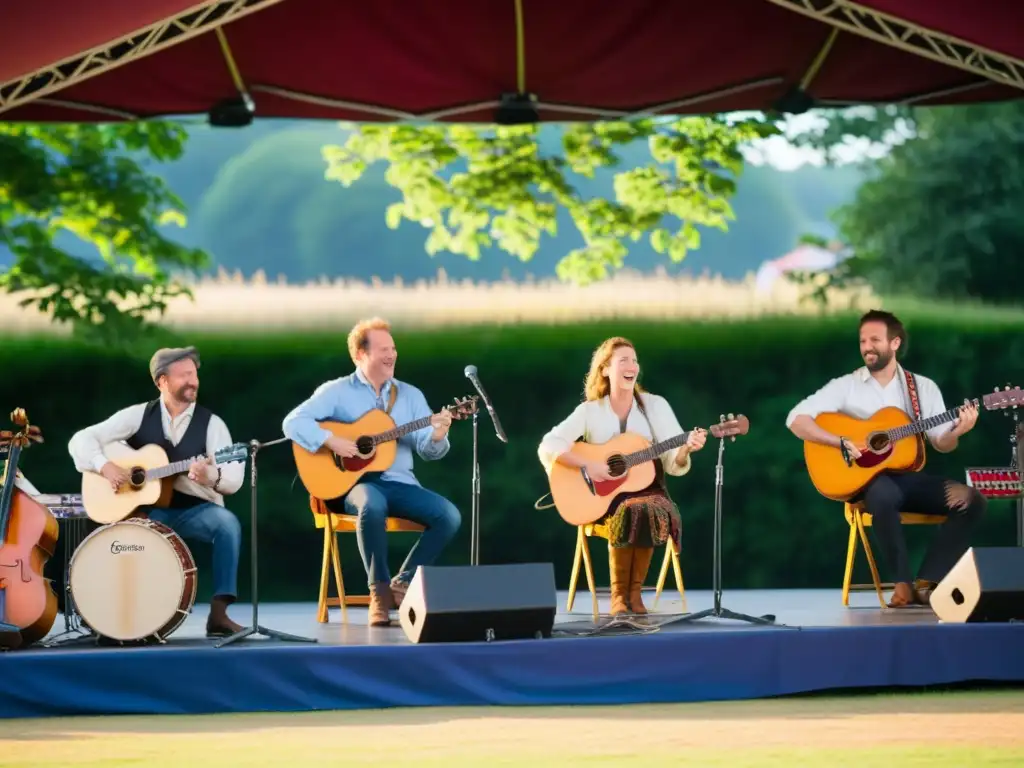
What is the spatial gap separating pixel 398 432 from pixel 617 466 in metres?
1.00

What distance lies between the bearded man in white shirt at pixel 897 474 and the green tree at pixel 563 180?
3.34 metres

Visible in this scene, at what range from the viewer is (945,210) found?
11820 mm

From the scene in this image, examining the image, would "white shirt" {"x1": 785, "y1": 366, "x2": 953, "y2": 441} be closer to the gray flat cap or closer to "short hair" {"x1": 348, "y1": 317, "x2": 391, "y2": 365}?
"short hair" {"x1": 348, "y1": 317, "x2": 391, "y2": 365}

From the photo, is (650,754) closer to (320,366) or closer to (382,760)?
(382,760)

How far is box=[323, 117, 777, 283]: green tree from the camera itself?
11070 mm

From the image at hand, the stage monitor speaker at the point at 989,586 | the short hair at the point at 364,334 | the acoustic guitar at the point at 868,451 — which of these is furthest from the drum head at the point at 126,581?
the stage monitor speaker at the point at 989,586

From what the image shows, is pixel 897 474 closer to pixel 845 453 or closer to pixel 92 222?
pixel 845 453

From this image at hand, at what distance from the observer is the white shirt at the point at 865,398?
25.8ft

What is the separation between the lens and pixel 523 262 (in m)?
10.9

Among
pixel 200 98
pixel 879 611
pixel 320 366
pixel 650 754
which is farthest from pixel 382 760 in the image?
pixel 320 366

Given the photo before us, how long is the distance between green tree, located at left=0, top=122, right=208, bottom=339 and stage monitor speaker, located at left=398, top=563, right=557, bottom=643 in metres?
4.18

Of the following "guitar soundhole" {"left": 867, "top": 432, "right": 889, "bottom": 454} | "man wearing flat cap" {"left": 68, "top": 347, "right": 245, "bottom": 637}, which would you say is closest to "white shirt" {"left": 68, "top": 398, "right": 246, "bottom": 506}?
"man wearing flat cap" {"left": 68, "top": 347, "right": 245, "bottom": 637}

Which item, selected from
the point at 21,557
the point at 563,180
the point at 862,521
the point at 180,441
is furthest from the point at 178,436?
the point at 563,180

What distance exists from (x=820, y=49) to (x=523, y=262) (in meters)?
3.62
